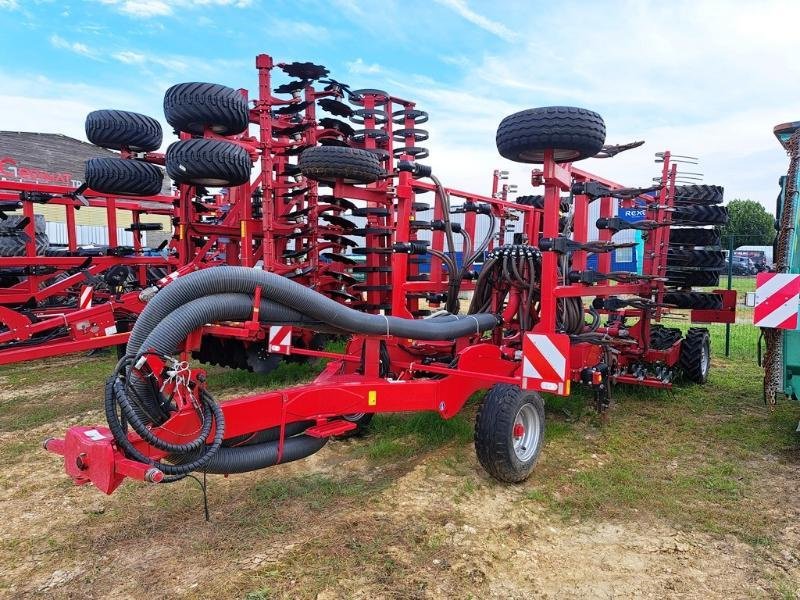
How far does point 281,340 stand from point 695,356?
15.8 feet

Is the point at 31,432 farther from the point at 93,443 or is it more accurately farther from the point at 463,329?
the point at 463,329

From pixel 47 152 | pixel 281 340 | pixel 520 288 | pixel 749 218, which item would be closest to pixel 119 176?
pixel 281 340

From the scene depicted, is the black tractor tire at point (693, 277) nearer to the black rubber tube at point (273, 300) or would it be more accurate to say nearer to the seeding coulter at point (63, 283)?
the black rubber tube at point (273, 300)

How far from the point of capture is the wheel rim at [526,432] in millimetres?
4078

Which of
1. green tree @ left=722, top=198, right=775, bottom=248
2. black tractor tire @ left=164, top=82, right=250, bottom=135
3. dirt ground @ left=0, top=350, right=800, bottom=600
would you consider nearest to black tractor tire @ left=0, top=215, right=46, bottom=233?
black tractor tire @ left=164, top=82, right=250, bottom=135

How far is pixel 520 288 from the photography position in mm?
4707

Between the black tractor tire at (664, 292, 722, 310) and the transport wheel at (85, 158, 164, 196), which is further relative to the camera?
the transport wheel at (85, 158, 164, 196)

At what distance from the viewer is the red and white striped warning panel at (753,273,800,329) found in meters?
4.01

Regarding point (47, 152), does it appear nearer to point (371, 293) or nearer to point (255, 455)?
point (371, 293)

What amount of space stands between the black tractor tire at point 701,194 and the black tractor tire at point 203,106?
5196 millimetres

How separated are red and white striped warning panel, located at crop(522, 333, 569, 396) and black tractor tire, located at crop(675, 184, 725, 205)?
4.01 meters

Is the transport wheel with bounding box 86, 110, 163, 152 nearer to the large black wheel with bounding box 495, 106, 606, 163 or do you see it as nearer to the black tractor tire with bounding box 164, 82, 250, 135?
the black tractor tire with bounding box 164, 82, 250, 135

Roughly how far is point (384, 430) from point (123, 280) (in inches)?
223

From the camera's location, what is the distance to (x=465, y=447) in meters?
4.68
